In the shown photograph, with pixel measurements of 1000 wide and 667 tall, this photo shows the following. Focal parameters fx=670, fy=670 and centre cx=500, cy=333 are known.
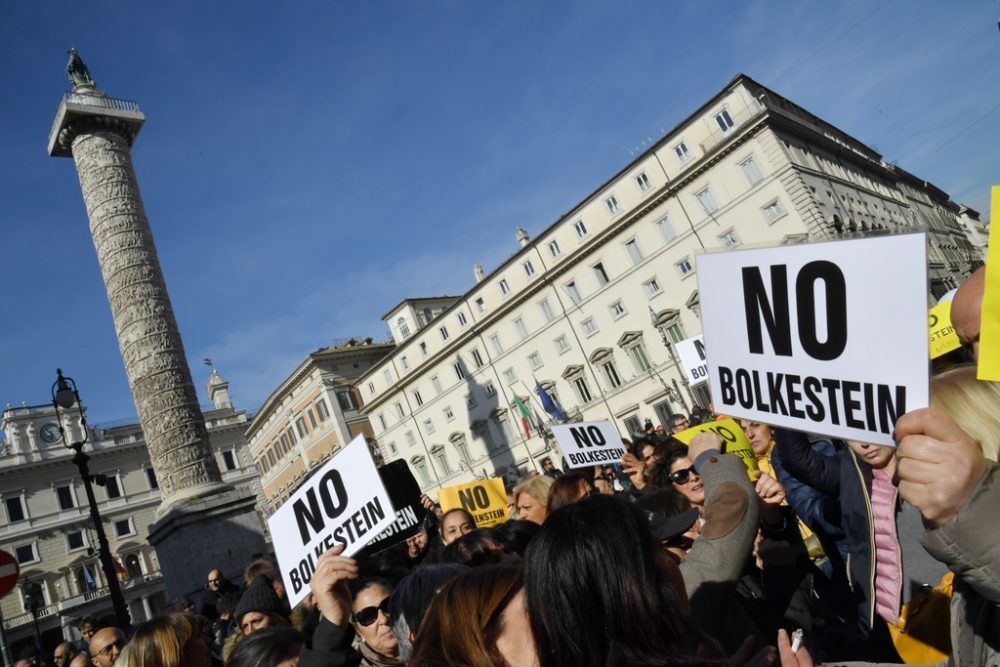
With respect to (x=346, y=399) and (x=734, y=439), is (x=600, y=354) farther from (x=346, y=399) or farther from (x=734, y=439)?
(x=734, y=439)

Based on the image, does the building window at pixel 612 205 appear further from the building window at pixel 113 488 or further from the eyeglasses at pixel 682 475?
the building window at pixel 113 488

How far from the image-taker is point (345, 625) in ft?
8.68

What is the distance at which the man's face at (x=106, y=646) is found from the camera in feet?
14.3

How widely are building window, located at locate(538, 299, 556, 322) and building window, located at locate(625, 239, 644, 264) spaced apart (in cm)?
575

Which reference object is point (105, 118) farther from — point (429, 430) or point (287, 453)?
point (287, 453)

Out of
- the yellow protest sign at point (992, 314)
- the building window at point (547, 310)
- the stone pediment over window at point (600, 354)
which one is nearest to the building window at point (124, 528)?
the building window at point (547, 310)

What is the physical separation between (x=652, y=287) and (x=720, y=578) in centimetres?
3155

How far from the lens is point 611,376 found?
34.8 meters

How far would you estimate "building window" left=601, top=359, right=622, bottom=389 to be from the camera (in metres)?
34.6

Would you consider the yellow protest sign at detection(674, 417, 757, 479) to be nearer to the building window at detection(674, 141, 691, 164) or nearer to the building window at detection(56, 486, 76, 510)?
the building window at detection(674, 141, 691, 164)

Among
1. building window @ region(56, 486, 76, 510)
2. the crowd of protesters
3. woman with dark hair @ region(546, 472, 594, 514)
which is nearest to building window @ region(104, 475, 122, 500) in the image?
building window @ region(56, 486, 76, 510)

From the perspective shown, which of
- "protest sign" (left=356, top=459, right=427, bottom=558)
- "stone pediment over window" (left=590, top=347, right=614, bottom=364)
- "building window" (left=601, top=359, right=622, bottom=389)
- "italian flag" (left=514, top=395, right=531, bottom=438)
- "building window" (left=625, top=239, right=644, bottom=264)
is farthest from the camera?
"italian flag" (left=514, top=395, right=531, bottom=438)

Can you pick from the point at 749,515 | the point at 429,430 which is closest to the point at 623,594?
the point at 749,515

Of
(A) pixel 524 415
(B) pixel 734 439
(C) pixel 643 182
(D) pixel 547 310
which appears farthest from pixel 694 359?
(D) pixel 547 310
